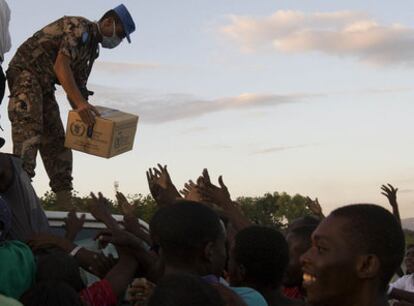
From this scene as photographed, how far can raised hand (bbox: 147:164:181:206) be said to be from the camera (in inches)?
179

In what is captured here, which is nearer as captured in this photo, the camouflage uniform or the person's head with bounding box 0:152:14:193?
the person's head with bounding box 0:152:14:193

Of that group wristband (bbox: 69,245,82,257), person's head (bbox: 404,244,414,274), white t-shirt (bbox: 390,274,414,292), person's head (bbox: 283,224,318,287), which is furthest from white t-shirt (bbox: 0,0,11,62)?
person's head (bbox: 404,244,414,274)

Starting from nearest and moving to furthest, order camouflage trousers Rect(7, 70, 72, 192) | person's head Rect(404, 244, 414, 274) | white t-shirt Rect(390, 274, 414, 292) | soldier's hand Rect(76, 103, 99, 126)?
soldier's hand Rect(76, 103, 99, 126) → camouflage trousers Rect(7, 70, 72, 192) → white t-shirt Rect(390, 274, 414, 292) → person's head Rect(404, 244, 414, 274)

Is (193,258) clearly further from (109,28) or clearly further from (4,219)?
(109,28)

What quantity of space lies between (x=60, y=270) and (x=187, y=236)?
45cm

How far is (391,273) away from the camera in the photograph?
253 cm

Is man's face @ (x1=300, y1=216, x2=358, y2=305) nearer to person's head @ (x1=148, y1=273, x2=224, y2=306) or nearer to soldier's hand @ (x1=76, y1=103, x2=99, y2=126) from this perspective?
person's head @ (x1=148, y1=273, x2=224, y2=306)

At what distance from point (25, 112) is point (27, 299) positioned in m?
2.72

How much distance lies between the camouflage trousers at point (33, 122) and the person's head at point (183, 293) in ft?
10.7

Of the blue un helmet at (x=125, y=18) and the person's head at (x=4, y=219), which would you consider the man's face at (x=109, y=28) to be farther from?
the person's head at (x=4, y=219)

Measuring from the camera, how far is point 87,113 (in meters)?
5.34

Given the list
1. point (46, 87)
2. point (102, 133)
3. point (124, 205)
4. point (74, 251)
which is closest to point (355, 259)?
point (74, 251)

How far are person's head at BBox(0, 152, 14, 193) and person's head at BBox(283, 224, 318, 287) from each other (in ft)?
4.38

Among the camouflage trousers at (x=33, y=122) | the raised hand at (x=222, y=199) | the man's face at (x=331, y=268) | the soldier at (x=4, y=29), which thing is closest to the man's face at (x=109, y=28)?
the camouflage trousers at (x=33, y=122)
